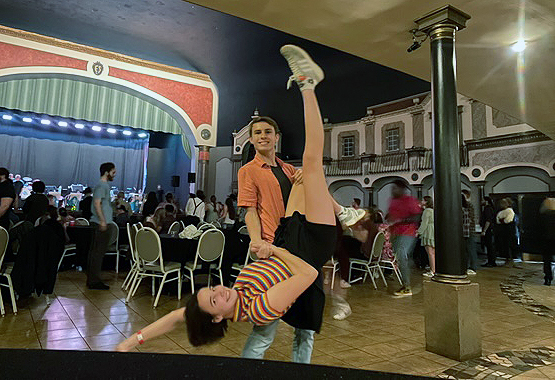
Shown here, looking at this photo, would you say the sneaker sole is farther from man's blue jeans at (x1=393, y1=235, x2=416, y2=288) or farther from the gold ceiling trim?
the gold ceiling trim

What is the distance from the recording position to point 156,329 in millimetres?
942

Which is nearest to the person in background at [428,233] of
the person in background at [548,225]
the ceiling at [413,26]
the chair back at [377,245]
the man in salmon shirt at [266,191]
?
the chair back at [377,245]

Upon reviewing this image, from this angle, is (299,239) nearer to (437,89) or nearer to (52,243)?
(437,89)

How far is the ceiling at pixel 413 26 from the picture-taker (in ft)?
8.45

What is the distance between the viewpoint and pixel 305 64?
114 cm

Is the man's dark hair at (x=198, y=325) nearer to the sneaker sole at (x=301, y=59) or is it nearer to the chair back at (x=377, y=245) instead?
the sneaker sole at (x=301, y=59)

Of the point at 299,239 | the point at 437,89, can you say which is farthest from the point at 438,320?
the point at 299,239

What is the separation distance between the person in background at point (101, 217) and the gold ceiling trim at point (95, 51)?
703 centimetres

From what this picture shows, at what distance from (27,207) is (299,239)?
482 centimetres

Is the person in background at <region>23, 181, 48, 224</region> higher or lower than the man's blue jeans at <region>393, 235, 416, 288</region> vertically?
higher

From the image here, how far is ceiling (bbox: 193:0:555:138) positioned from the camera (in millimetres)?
2576

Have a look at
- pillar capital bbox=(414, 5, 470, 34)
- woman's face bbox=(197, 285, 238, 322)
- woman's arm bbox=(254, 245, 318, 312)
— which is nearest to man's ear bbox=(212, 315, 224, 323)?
woman's face bbox=(197, 285, 238, 322)

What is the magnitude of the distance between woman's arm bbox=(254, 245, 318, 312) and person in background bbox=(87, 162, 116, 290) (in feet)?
11.6

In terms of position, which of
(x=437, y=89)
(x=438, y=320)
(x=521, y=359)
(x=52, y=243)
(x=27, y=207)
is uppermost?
(x=437, y=89)
